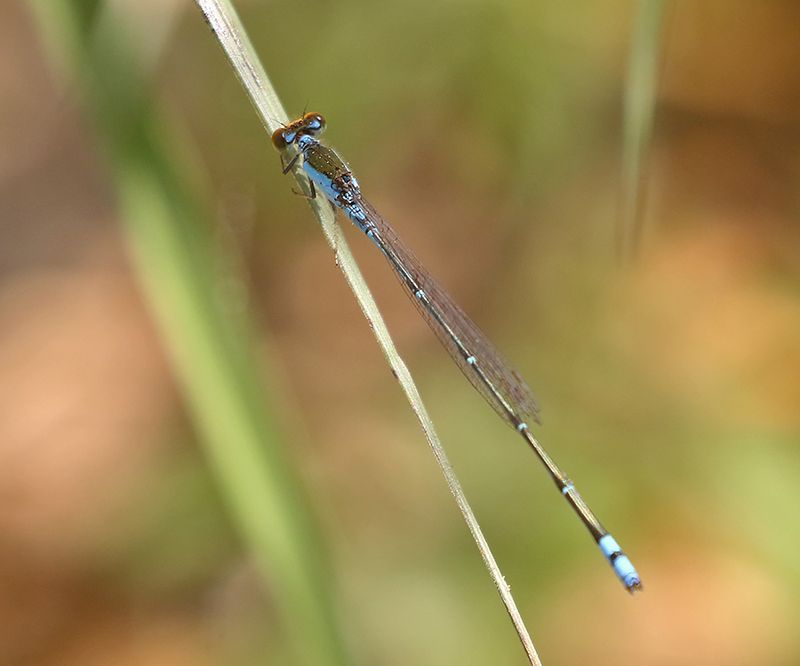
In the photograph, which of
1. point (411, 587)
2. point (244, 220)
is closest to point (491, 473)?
point (411, 587)

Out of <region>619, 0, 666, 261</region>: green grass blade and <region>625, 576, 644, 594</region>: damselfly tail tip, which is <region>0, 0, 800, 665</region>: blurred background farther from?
<region>619, 0, 666, 261</region>: green grass blade

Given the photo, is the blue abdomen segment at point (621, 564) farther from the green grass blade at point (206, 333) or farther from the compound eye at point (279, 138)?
the compound eye at point (279, 138)

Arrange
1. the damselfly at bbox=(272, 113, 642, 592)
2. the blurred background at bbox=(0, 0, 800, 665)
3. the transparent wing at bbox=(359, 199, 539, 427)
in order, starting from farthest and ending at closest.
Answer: the blurred background at bbox=(0, 0, 800, 665)
the transparent wing at bbox=(359, 199, 539, 427)
the damselfly at bbox=(272, 113, 642, 592)


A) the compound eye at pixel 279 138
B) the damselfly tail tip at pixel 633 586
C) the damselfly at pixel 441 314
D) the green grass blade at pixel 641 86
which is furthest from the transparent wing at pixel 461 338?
the compound eye at pixel 279 138

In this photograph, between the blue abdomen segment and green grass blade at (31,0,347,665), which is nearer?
green grass blade at (31,0,347,665)

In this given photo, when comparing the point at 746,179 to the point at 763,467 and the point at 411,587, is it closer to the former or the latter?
the point at 763,467

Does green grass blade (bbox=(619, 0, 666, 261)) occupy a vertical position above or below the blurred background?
below

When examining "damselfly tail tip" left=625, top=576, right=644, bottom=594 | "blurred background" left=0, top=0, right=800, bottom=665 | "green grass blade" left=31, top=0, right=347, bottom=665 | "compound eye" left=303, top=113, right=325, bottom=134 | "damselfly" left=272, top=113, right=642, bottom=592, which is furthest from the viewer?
"blurred background" left=0, top=0, right=800, bottom=665

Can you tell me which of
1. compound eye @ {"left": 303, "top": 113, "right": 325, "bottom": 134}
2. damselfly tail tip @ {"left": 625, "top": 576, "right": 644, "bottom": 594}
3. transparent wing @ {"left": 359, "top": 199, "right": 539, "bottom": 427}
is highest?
compound eye @ {"left": 303, "top": 113, "right": 325, "bottom": 134}

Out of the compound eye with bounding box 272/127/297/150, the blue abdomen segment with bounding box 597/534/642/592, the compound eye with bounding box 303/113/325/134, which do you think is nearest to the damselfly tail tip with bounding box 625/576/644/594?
the blue abdomen segment with bounding box 597/534/642/592
